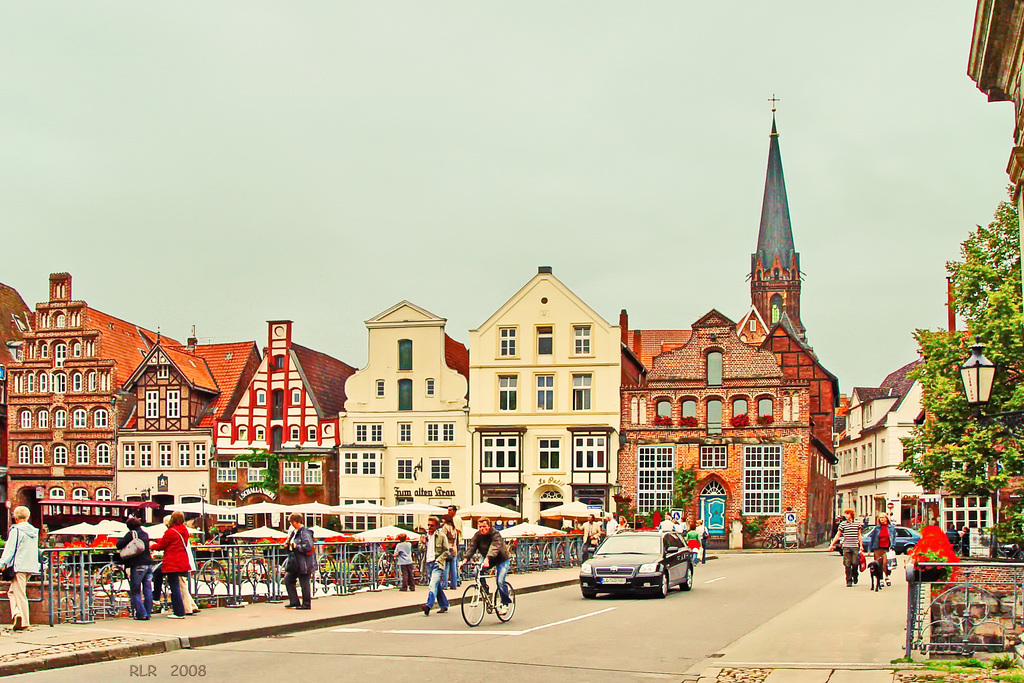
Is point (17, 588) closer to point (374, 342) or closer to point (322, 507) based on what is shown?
point (322, 507)

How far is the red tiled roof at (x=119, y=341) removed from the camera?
219ft

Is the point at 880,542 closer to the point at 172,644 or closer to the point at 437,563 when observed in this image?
the point at 437,563

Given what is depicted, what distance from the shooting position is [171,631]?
1667cm

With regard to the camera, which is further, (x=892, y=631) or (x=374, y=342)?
(x=374, y=342)

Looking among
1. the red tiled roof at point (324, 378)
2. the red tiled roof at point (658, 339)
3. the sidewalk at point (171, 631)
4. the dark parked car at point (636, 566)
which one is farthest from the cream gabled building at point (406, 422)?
the red tiled roof at point (658, 339)

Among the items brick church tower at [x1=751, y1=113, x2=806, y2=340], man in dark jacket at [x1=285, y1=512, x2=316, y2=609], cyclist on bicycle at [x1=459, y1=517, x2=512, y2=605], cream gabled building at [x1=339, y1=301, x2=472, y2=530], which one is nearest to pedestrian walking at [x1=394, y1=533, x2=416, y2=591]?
man in dark jacket at [x1=285, y1=512, x2=316, y2=609]

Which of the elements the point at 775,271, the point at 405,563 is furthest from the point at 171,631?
the point at 775,271

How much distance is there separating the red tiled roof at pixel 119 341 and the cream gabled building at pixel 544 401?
2075 centimetres

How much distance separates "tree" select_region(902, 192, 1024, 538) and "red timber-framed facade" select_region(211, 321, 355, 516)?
33411 mm

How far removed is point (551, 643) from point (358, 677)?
4.22 meters

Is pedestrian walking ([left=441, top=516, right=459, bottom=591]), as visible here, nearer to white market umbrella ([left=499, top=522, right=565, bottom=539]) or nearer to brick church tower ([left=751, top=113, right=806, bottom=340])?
white market umbrella ([left=499, top=522, right=565, bottom=539])

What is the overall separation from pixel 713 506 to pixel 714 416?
4.43m

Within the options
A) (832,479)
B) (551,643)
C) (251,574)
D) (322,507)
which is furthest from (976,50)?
(832,479)

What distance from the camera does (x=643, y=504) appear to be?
60.0 metres
